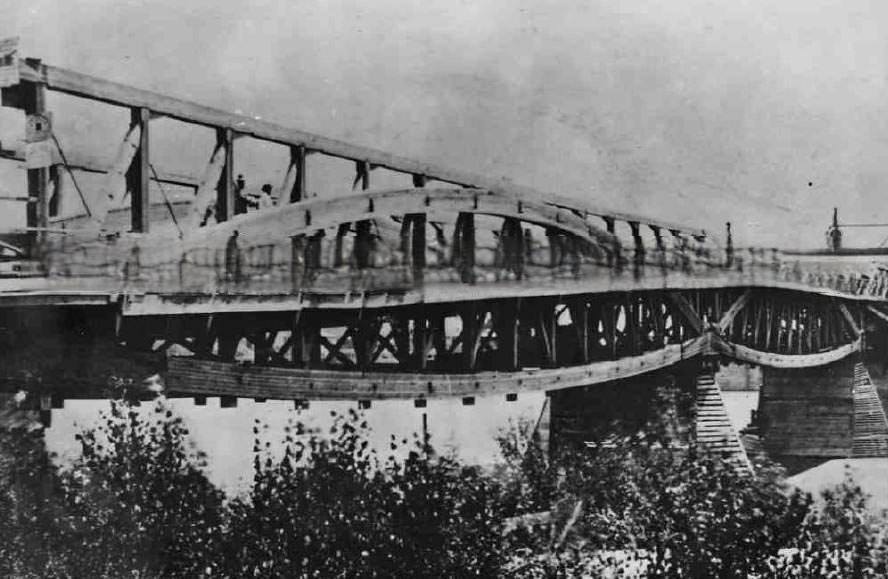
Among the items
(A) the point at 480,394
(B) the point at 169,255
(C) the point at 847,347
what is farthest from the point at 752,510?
(C) the point at 847,347

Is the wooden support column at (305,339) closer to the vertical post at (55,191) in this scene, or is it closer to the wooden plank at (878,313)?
the vertical post at (55,191)

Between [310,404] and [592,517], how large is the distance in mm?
4993

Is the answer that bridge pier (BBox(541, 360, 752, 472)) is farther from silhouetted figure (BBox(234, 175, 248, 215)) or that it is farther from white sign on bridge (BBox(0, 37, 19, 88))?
white sign on bridge (BBox(0, 37, 19, 88))

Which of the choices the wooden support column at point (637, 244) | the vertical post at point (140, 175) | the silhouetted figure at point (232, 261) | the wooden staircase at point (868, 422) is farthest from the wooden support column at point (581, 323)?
the wooden staircase at point (868, 422)

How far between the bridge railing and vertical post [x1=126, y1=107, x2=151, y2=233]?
1307 mm

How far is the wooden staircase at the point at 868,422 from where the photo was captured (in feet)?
122

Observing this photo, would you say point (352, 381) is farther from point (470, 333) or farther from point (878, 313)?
point (878, 313)

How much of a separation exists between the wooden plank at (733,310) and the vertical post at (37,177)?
1909 centimetres

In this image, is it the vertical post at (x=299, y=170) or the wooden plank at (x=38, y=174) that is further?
the vertical post at (x=299, y=170)

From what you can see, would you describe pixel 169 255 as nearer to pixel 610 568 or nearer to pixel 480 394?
pixel 480 394

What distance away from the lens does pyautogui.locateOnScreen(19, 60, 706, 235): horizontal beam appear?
12250 millimetres

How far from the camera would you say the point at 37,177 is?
12008 mm

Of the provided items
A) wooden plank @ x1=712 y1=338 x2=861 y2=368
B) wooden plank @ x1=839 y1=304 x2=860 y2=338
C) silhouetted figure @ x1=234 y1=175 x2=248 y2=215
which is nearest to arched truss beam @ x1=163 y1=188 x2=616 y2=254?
silhouetted figure @ x1=234 y1=175 x2=248 y2=215

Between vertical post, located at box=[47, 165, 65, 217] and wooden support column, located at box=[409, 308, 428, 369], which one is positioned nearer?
vertical post, located at box=[47, 165, 65, 217]
